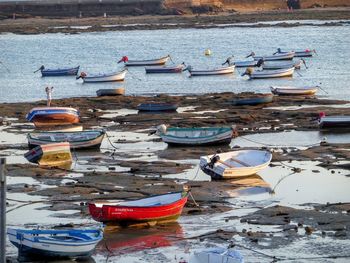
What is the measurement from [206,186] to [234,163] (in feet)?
6.42

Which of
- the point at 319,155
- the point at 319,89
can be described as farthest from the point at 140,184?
the point at 319,89

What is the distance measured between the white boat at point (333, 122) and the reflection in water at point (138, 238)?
13400mm

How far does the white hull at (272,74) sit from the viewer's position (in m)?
55.1

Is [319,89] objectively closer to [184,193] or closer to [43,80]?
[43,80]

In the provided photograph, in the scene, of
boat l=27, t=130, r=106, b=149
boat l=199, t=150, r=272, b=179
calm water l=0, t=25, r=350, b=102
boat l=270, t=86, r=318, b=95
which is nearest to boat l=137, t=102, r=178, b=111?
boat l=270, t=86, r=318, b=95

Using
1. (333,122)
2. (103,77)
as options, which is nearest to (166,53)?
(103,77)

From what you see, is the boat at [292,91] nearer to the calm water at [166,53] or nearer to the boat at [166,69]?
the calm water at [166,53]

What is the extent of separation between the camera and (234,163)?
95.6 feet

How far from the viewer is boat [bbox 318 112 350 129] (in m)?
36.2

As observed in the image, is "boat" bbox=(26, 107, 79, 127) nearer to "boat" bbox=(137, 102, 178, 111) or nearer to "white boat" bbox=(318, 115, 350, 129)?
"boat" bbox=(137, 102, 178, 111)

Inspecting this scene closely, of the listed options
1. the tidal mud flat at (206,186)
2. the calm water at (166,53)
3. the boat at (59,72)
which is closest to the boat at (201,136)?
the tidal mud flat at (206,186)

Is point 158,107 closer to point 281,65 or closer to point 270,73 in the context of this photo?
point 270,73

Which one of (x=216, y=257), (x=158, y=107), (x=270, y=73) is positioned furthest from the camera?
(x=270, y=73)

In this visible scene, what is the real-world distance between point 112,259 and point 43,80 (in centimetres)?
3819
